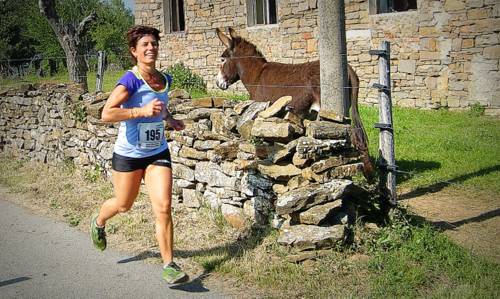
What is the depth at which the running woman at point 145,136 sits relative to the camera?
4.37m

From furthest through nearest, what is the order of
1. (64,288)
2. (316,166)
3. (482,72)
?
(482,72) → (316,166) → (64,288)

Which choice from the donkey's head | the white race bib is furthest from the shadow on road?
the donkey's head

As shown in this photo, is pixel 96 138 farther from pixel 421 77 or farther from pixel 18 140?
pixel 421 77

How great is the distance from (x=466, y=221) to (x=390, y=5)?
9.16 m

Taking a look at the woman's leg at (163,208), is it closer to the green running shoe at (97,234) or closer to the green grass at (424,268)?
the green running shoe at (97,234)

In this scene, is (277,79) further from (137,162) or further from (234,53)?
(137,162)

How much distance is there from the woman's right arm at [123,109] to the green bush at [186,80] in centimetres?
1230

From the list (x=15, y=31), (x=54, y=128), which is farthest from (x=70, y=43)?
(x=15, y=31)

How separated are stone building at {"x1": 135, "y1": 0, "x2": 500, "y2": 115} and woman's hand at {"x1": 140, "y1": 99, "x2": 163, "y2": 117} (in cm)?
964

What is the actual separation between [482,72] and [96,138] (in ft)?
27.9

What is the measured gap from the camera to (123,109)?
4.32 metres

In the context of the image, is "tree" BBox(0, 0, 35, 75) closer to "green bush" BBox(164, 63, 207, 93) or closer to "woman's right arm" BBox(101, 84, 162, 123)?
"green bush" BBox(164, 63, 207, 93)

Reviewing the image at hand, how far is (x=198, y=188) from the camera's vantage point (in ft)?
21.0

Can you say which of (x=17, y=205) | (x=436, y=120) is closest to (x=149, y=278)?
(x=17, y=205)
